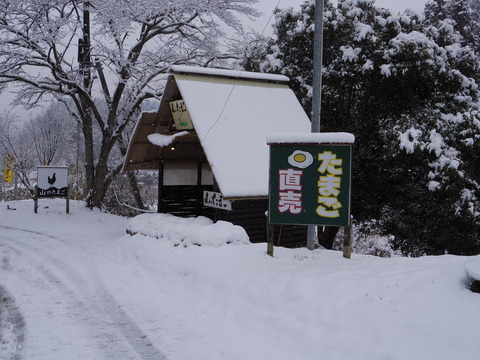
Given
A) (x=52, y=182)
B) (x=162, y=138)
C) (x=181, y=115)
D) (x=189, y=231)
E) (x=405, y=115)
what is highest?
(x=405, y=115)

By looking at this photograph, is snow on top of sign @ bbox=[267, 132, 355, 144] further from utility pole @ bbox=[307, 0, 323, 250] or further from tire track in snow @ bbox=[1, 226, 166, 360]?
tire track in snow @ bbox=[1, 226, 166, 360]

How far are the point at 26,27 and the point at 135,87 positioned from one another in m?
4.96

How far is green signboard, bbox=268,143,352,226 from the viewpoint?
7082 mm

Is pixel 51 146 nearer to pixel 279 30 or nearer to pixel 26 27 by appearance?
pixel 26 27

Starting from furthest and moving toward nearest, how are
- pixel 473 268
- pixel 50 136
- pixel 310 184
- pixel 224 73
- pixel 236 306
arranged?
pixel 50 136 < pixel 224 73 < pixel 310 184 < pixel 236 306 < pixel 473 268

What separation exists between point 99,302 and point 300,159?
14.4 ft

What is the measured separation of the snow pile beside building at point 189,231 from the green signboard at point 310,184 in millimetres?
1569

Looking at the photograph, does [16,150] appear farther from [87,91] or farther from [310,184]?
[310,184]

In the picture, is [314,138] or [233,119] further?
[233,119]

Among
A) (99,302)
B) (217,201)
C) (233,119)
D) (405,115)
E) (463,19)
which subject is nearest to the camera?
(99,302)

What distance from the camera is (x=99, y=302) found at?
22.5ft

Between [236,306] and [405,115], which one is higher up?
[405,115]

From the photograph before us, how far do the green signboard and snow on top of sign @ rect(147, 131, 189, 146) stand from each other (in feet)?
15.4

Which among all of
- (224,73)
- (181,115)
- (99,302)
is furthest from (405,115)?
(99,302)
